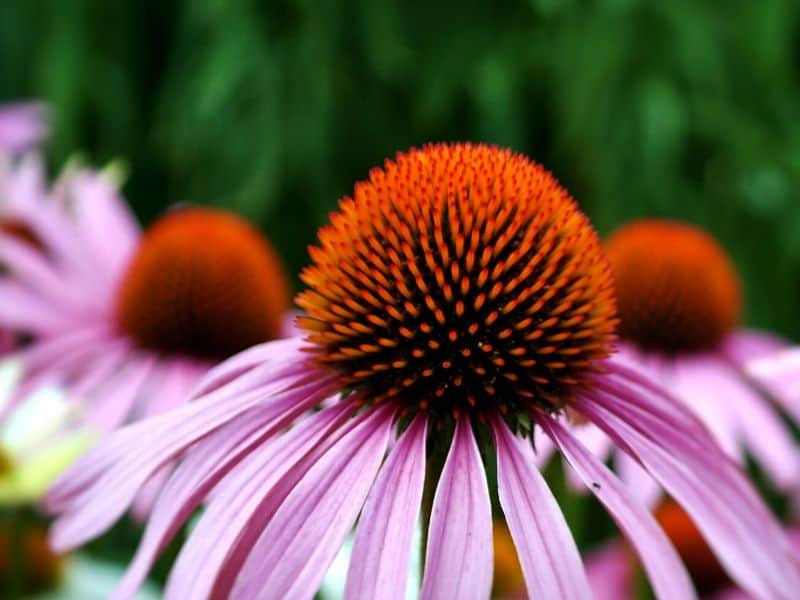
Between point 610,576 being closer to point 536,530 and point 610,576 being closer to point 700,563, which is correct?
point 700,563

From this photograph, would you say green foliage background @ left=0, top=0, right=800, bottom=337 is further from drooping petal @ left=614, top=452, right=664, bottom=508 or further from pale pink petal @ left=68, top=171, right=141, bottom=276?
drooping petal @ left=614, top=452, right=664, bottom=508

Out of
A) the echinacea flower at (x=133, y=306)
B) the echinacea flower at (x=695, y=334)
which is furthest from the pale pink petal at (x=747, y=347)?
the echinacea flower at (x=133, y=306)

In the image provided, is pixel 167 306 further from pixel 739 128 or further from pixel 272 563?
pixel 739 128

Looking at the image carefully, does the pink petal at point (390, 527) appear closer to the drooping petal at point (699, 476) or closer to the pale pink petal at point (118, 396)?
the drooping petal at point (699, 476)

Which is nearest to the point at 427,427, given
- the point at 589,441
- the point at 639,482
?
the point at 589,441

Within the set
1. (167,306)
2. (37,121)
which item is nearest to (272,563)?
(167,306)

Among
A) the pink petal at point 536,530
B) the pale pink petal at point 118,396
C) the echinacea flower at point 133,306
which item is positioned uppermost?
the echinacea flower at point 133,306

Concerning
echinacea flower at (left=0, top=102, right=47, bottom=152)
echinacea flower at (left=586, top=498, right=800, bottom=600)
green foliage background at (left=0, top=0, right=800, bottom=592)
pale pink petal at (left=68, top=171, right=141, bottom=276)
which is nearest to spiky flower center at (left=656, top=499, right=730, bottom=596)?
echinacea flower at (left=586, top=498, right=800, bottom=600)
